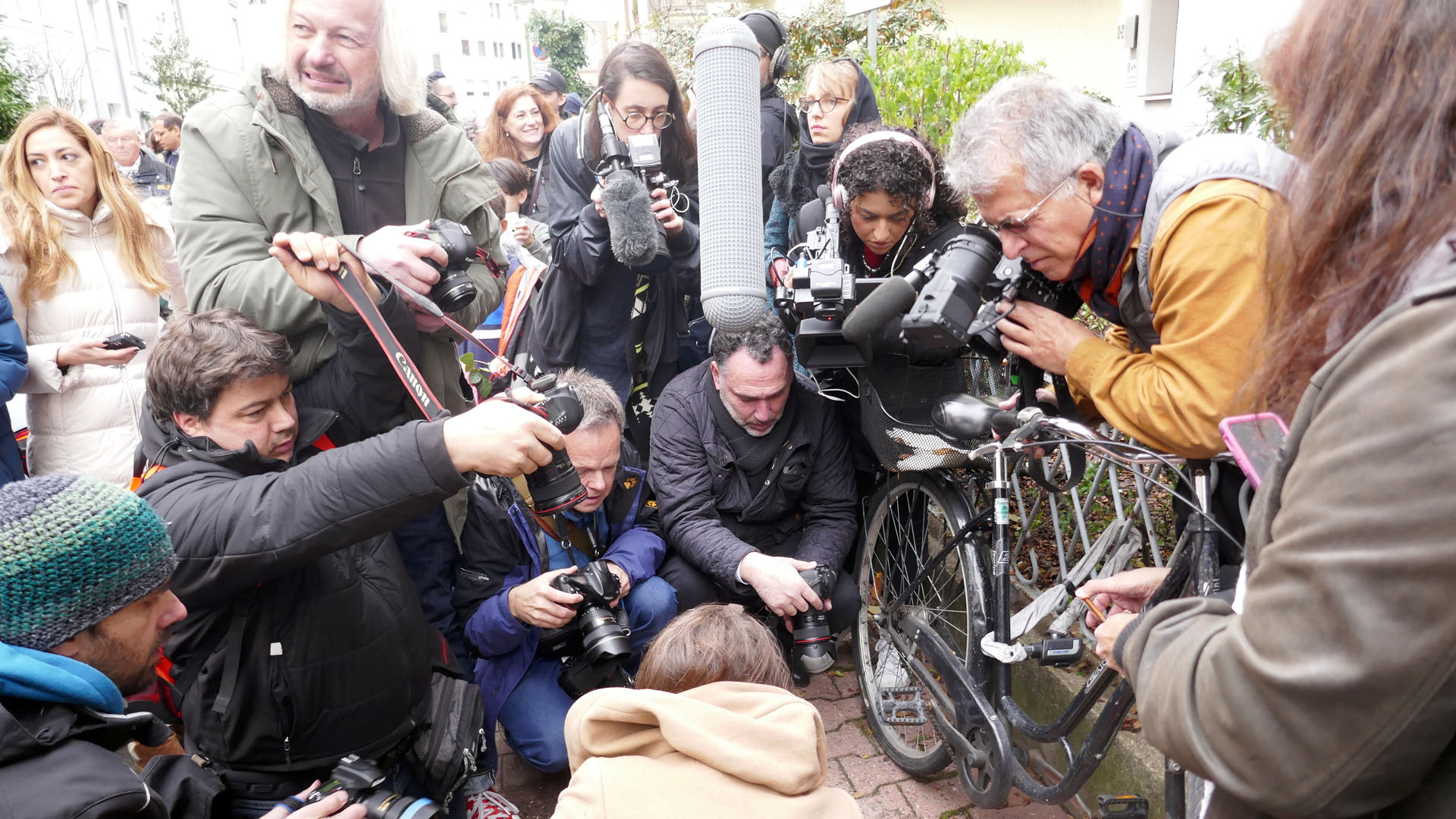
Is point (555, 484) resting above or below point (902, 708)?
above

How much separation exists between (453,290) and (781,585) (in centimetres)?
142

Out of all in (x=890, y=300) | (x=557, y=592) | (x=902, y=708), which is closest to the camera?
(x=890, y=300)

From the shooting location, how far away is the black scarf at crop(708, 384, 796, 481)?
11.0ft

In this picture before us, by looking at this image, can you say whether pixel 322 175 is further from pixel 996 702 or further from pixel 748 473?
Result: pixel 996 702

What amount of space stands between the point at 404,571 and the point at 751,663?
1.16 m

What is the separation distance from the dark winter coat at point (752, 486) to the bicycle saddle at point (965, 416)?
1.11m

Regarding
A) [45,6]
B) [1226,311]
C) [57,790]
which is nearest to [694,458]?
[1226,311]

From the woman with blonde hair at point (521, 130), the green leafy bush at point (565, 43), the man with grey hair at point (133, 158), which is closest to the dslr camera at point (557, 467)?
the woman with blonde hair at point (521, 130)

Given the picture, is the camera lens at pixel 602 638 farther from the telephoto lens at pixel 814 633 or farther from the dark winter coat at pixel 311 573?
the telephoto lens at pixel 814 633

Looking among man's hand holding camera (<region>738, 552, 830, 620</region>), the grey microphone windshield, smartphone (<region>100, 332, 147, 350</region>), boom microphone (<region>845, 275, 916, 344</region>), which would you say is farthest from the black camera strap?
smartphone (<region>100, 332, 147, 350</region>)

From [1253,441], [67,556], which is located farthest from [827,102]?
[67,556]

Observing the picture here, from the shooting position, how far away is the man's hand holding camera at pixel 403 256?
2131mm

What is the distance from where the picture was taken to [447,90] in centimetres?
859

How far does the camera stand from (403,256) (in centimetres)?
213
